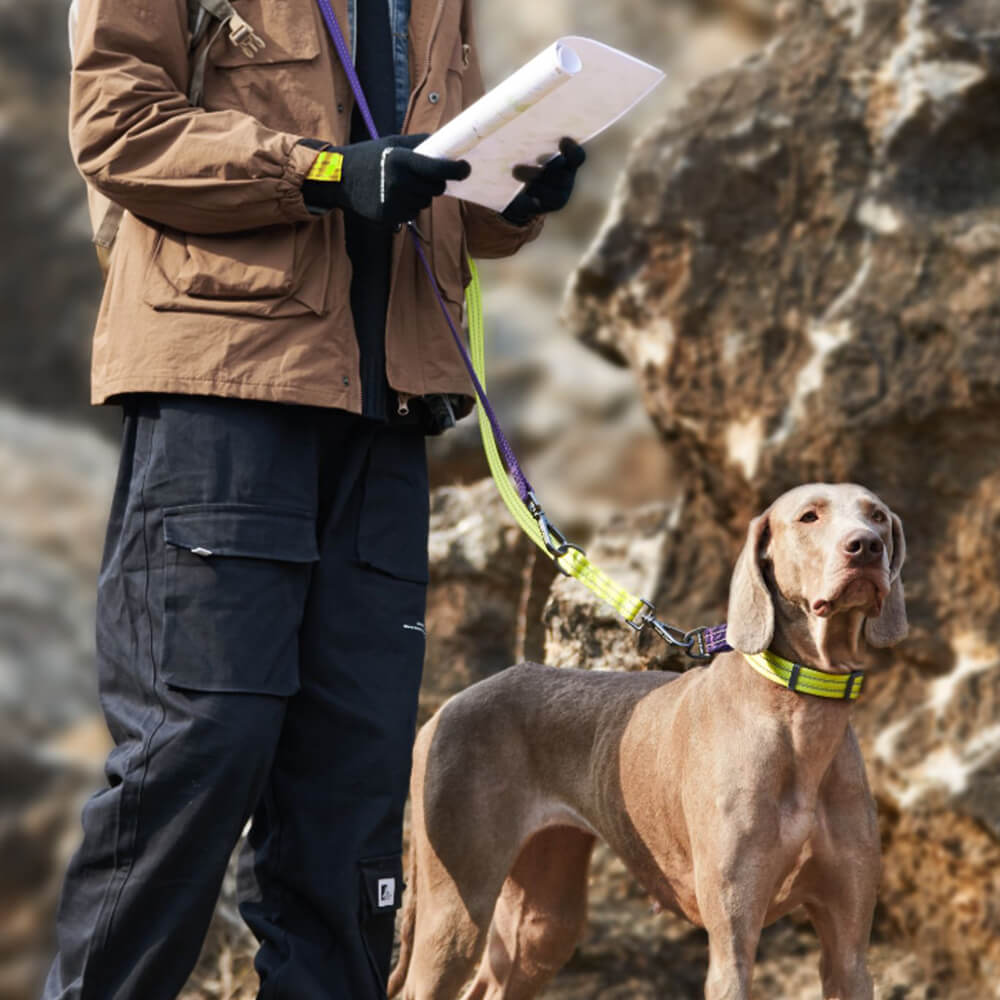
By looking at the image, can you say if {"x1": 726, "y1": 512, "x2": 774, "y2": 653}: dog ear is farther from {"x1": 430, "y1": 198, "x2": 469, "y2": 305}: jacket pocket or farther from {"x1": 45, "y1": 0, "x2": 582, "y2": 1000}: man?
{"x1": 430, "y1": 198, "x2": 469, "y2": 305}: jacket pocket

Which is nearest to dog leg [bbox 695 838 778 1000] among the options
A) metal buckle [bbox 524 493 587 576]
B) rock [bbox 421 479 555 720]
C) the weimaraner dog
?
the weimaraner dog

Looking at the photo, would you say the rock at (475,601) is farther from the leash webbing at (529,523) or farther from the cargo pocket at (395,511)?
the cargo pocket at (395,511)

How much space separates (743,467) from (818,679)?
215 centimetres

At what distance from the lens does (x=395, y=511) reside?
3439mm

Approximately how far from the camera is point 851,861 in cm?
339

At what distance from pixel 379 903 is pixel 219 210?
4.70ft

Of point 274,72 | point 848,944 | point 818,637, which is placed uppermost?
point 274,72

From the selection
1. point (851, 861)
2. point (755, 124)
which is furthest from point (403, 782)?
point (755, 124)

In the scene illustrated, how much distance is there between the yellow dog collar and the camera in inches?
133

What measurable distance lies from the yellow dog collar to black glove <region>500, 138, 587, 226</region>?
3.41 ft

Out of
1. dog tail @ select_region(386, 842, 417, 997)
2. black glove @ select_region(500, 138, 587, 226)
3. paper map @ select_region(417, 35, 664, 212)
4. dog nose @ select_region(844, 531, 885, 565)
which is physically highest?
paper map @ select_region(417, 35, 664, 212)

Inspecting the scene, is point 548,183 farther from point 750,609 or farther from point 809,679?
point 809,679

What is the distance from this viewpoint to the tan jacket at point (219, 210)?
3029 millimetres

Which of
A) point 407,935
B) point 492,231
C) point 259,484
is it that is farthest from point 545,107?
point 407,935
